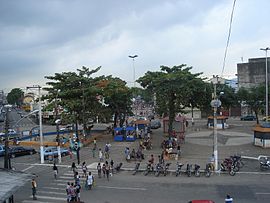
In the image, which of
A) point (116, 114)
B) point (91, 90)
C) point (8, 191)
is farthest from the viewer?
point (116, 114)

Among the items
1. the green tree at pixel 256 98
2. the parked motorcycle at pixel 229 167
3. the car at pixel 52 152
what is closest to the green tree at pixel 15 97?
the green tree at pixel 256 98

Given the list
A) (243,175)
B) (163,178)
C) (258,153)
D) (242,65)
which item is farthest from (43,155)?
(242,65)

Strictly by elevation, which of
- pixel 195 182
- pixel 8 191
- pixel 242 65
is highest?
pixel 242 65

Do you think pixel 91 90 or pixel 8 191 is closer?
pixel 8 191

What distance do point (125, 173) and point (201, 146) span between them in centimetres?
1455

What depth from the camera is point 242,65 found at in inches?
3494

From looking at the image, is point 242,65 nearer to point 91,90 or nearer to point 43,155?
point 91,90

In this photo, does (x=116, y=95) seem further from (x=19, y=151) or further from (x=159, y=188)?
(x=159, y=188)

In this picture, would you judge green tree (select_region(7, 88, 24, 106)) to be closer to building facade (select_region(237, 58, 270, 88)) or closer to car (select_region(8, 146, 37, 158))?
Result: building facade (select_region(237, 58, 270, 88))

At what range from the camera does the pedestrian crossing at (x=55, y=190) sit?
21939 millimetres

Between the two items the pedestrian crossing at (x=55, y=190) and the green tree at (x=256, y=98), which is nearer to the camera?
the pedestrian crossing at (x=55, y=190)

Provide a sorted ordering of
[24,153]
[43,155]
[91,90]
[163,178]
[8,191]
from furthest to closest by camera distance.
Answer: [91,90] → [24,153] → [43,155] → [163,178] → [8,191]

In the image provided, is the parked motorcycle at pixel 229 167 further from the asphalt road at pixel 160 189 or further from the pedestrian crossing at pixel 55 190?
the pedestrian crossing at pixel 55 190

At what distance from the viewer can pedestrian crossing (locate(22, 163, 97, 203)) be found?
72.0ft
